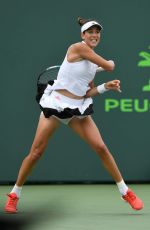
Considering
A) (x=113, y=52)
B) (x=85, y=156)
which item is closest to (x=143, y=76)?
(x=113, y=52)

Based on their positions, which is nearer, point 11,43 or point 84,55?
point 84,55

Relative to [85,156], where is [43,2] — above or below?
above

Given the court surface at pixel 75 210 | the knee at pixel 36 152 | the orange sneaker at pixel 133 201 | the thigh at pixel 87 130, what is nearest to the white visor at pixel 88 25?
the thigh at pixel 87 130

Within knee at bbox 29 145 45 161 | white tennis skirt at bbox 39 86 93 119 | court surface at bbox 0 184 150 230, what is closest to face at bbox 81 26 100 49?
white tennis skirt at bbox 39 86 93 119

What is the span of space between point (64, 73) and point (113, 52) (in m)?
1.82

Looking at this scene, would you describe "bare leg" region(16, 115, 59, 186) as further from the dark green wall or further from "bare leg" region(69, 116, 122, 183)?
the dark green wall

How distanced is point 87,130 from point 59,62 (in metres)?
1.89

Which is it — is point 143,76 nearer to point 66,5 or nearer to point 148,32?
point 148,32

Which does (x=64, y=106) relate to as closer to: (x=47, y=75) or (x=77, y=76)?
(x=77, y=76)

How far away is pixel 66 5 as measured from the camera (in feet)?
26.1

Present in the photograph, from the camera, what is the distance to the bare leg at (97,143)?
6.17 meters

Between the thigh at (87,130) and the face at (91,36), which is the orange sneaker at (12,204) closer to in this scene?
the thigh at (87,130)

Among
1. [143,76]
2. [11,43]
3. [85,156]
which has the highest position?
[11,43]

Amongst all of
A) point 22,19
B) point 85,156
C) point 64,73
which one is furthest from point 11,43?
point 64,73
